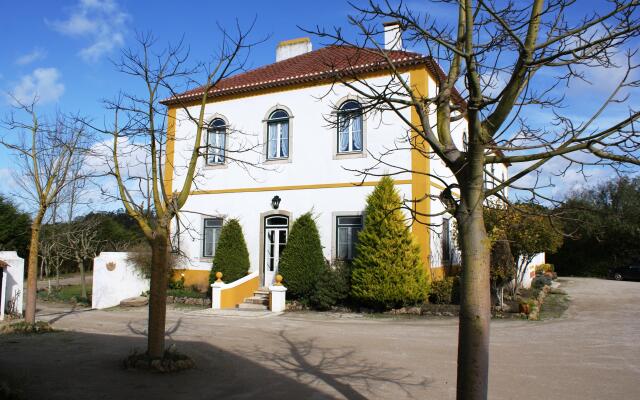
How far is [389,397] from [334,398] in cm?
68

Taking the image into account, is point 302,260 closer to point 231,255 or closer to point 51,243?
point 231,255

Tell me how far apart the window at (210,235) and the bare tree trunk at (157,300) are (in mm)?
11218

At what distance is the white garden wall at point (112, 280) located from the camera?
1781 cm

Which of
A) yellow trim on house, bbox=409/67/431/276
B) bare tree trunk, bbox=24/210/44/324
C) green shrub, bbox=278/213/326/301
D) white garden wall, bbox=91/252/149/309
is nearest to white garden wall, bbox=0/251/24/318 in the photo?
white garden wall, bbox=91/252/149/309

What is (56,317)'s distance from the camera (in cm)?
1447

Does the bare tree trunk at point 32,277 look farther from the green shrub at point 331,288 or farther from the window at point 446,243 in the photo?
the window at point 446,243

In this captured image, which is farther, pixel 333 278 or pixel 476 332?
pixel 333 278

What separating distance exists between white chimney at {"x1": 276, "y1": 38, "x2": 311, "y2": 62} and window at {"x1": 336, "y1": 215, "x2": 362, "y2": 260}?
28.6 ft

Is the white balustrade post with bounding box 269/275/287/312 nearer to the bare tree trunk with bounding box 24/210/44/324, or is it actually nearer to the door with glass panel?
the door with glass panel

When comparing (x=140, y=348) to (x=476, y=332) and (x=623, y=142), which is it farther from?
(x=623, y=142)

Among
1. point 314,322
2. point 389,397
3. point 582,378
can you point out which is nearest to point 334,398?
point 389,397

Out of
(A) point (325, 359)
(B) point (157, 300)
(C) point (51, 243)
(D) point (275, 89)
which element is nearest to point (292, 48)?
(D) point (275, 89)

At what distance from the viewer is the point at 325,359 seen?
8664 mm

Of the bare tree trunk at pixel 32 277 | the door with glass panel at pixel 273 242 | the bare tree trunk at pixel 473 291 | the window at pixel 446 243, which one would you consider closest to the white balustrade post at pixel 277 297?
the door with glass panel at pixel 273 242
